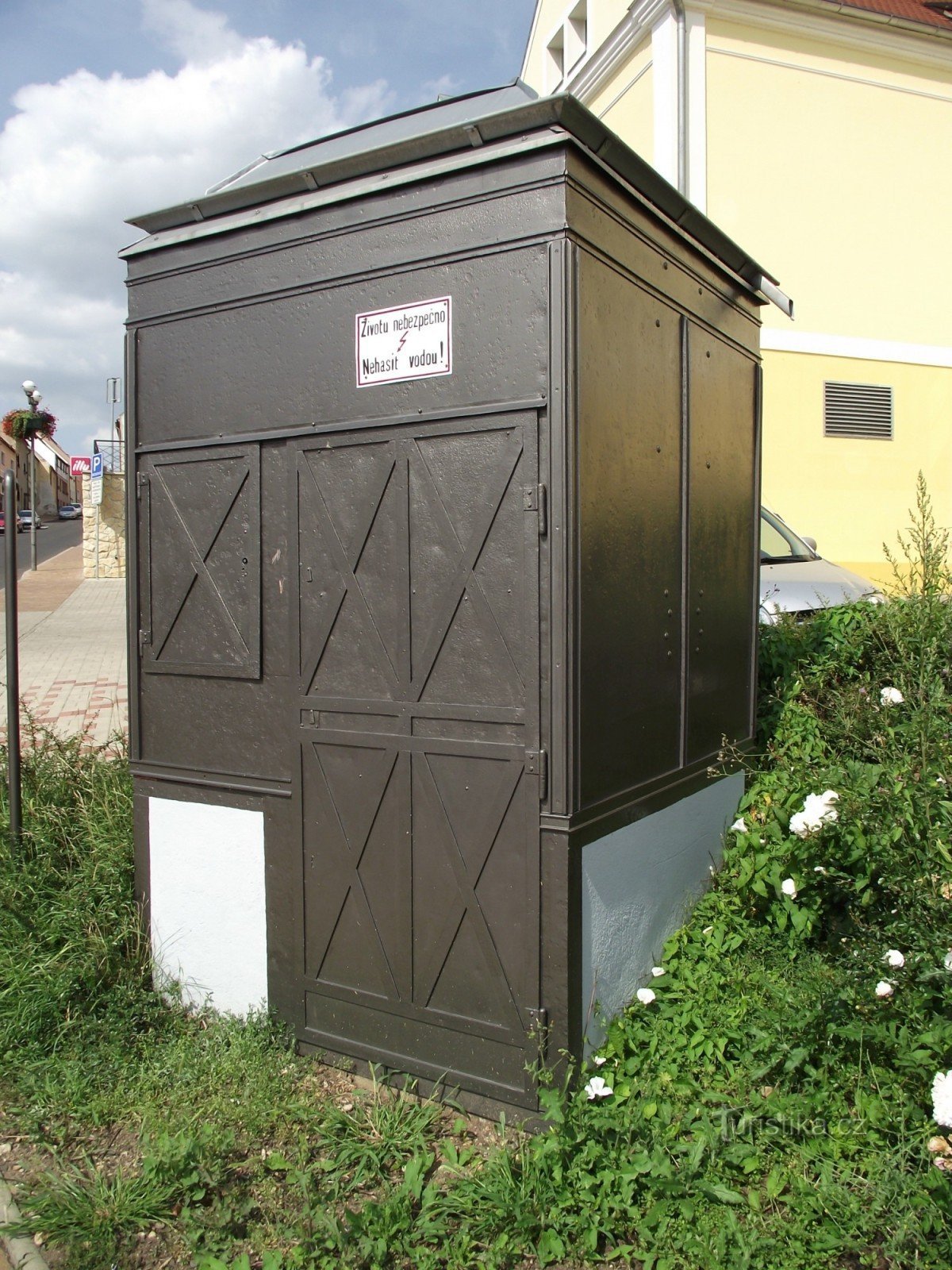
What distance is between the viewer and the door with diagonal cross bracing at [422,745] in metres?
3.29

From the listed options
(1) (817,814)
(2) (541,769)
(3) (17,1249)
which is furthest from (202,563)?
(1) (817,814)

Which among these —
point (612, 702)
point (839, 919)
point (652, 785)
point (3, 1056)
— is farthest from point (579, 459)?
point (3, 1056)

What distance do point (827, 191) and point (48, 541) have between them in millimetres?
33596

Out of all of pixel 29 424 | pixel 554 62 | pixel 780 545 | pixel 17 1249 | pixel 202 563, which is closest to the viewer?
pixel 17 1249

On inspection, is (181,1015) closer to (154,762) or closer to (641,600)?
(154,762)

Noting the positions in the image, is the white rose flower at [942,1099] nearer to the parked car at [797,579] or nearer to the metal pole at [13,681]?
the parked car at [797,579]

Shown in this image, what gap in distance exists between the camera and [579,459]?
3.21 meters

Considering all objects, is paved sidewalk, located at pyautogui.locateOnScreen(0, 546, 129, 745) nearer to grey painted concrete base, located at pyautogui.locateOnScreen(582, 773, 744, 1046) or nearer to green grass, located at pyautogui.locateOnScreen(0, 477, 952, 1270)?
green grass, located at pyautogui.locateOnScreen(0, 477, 952, 1270)

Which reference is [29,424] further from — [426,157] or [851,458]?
[426,157]

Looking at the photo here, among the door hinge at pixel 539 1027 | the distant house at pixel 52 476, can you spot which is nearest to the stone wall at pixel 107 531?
the door hinge at pixel 539 1027

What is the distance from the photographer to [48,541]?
39375 millimetres

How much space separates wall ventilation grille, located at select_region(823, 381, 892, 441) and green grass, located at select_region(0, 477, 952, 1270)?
10.7 meters

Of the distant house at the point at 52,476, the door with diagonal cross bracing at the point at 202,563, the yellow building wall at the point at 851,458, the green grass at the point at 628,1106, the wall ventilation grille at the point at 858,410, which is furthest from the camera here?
the distant house at the point at 52,476

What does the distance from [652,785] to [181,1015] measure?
7.14ft
